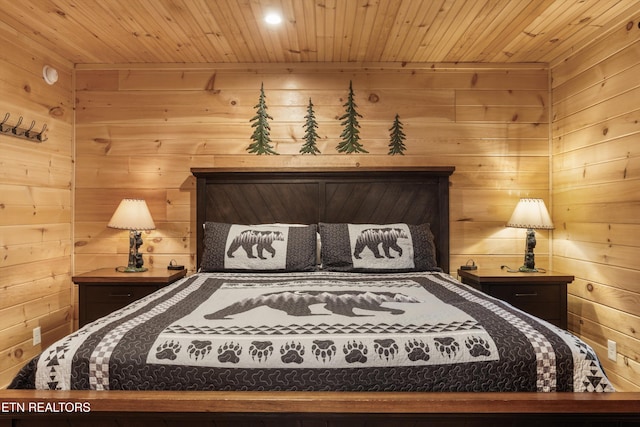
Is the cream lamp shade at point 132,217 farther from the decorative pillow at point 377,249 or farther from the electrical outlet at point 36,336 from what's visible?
the decorative pillow at point 377,249

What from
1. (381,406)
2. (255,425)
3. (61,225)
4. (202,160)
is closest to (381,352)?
(381,406)

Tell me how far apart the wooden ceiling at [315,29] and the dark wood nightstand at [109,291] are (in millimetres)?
1625

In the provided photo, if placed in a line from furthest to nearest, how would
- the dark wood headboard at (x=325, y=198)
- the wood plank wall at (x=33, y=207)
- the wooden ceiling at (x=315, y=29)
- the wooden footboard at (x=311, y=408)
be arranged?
the dark wood headboard at (x=325, y=198) < the wood plank wall at (x=33, y=207) < the wooden ceiling at (x=315, y=29) < the wooden footboard at (x=311, y=408)

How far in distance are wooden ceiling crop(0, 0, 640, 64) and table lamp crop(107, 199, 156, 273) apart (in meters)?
1.14

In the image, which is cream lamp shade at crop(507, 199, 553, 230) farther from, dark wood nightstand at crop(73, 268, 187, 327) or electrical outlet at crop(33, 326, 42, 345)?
electrical outlet at crop(33, 326, 42, 345)

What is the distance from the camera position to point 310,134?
3379 mm

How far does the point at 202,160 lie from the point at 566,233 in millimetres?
2834

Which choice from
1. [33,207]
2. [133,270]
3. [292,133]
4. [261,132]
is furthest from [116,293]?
[292,133]

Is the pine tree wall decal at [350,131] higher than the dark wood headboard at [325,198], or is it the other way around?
the pine tree wall decal at [350,131]

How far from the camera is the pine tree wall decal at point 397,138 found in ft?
11.1

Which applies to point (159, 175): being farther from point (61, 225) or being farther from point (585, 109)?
point (585, 109)

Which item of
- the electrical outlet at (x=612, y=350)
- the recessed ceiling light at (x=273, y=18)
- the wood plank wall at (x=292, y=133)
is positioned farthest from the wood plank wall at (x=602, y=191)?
the recessed ceiling light at (x=273, y=18)

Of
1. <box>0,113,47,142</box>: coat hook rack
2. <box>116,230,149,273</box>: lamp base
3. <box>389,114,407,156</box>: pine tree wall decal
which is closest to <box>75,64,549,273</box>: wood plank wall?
<box>389,114,407,156</box>: pine tree wall decal

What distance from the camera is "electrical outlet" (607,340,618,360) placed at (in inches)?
105
